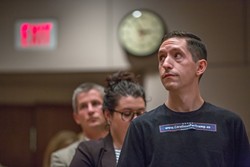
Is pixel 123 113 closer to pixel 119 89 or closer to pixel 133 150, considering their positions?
pixel 119 89

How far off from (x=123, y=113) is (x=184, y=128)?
574mm

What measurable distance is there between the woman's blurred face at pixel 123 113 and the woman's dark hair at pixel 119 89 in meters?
0.02

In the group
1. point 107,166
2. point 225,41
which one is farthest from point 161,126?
point 225,41

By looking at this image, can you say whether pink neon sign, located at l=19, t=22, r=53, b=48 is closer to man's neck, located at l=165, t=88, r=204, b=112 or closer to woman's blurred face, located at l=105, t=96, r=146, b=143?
woman's blurred face, located at l=105, t=96, r=146, b=143

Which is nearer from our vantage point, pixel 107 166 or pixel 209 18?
pixel 107 166

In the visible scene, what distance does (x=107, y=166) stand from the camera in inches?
60.9

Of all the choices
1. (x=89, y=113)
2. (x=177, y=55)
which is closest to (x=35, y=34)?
(x=89, y=113)

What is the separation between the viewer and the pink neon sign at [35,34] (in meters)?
3.48

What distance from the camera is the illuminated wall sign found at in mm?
3471

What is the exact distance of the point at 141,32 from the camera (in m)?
3.24

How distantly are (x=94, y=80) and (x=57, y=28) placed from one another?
514 millimetres

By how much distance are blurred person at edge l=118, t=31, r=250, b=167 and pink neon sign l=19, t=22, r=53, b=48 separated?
2.43 metres

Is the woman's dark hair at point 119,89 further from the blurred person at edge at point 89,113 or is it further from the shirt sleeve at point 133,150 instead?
the shirt sleeve at point 133,150

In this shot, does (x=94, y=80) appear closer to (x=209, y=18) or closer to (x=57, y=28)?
(x=57, y=28)
